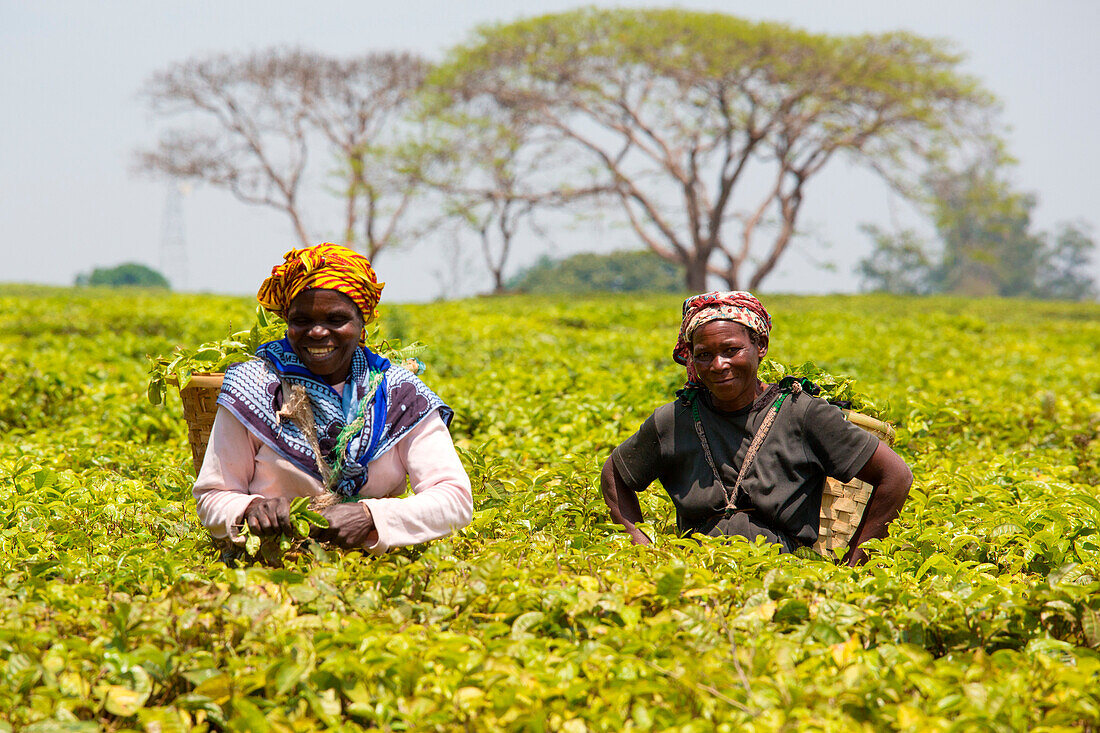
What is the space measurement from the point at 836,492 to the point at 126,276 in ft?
190

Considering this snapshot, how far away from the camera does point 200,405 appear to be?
11.5 feet

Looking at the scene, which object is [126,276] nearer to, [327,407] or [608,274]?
[608,274]

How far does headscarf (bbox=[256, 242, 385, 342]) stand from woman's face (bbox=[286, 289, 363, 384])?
0.08 feet

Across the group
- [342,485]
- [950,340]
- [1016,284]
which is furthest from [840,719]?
[1016,284]

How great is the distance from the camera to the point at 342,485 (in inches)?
113

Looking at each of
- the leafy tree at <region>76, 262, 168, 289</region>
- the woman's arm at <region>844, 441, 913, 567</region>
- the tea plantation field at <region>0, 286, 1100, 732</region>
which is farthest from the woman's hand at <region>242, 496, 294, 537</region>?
the leafy tree at <region>76, 262, 168, 289</region>

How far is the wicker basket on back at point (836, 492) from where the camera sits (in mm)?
3359

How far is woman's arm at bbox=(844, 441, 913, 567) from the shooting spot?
310 cm

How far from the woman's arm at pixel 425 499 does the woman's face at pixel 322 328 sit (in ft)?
1.05

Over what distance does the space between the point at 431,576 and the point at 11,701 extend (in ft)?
3.23

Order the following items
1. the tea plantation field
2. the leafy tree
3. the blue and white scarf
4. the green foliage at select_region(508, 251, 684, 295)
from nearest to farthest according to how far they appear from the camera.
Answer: the tea plantation field
the blue and white scarf
the green foliage at select_region(508, 251, 684, 295)
the leafy tree

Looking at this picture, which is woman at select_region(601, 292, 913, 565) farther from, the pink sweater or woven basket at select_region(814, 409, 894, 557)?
the pink sweater

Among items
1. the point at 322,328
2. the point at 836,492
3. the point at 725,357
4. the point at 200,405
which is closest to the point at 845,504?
the point at 836,492

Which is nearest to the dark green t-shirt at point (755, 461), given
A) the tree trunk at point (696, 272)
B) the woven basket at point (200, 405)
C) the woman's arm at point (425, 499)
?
the woman's arm at point (425, 499)
